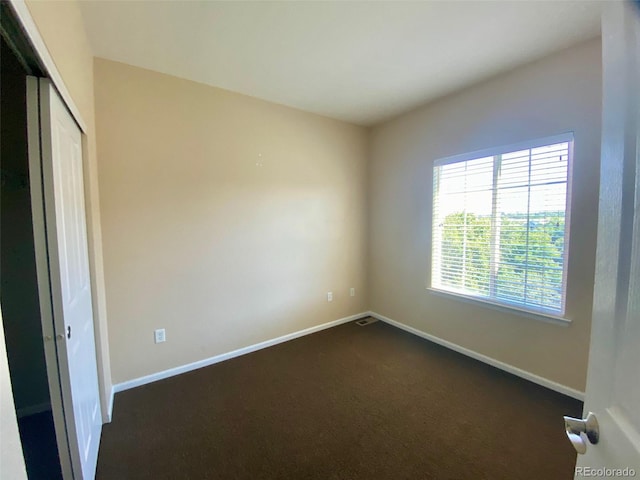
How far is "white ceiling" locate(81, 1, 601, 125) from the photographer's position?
166 cm

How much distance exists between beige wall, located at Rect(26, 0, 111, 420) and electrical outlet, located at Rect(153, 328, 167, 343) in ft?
1.18

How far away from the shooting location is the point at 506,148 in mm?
2393

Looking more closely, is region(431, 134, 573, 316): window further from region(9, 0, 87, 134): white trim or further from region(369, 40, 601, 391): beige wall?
region(9, 0, 87, 134): white trim

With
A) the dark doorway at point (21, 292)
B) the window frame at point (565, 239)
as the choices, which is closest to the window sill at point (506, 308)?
the window frame at point (565, 239)

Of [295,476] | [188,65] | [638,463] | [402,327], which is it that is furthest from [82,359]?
[402,327]

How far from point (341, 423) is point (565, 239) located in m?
2.19

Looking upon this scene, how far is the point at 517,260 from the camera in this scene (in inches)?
93.0

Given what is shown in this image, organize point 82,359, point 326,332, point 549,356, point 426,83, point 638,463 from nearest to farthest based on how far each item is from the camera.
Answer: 1. point 638,463
2. point 82,359
3. point 549,356
4. point 426,83
5. point 326,332

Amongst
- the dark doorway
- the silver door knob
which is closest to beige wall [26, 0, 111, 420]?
the dark doorway

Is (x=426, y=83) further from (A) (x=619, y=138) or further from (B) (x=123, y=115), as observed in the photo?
(B) (x=123, y=115)

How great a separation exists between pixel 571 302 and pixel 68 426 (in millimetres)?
3213

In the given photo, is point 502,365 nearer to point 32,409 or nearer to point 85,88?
point 32,409

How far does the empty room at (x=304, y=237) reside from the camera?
1.17 meters

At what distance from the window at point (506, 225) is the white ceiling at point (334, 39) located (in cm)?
77
